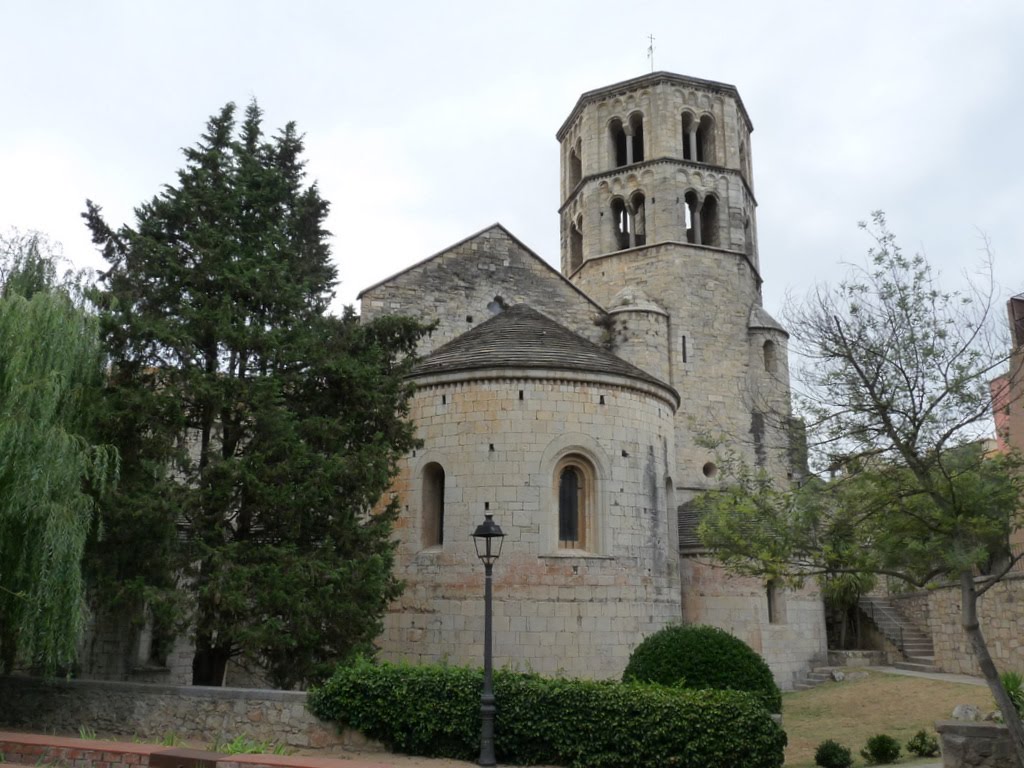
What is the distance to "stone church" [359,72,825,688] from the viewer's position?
16.8 metres

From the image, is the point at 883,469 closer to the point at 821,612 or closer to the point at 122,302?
the point at 122,302

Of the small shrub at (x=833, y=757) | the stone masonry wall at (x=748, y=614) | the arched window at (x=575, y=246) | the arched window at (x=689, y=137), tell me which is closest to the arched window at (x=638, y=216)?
the arched window at (x=689, y=137)

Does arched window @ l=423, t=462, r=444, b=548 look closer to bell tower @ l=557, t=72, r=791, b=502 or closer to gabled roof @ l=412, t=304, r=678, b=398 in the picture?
gabled roof @ l=412, t=304, r=678, b=398

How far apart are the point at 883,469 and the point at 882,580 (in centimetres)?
2359

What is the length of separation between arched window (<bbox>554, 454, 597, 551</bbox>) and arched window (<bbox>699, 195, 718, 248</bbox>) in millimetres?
12595

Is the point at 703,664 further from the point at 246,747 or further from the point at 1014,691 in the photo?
the point at 246,747

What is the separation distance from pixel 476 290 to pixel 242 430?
34.9 feet

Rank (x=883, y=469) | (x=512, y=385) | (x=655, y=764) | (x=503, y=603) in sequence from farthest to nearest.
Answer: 1. (x=512, y=385)
2. (x=503, y=603)
3. (x=883, y=469)
4. (x=655, y=764)

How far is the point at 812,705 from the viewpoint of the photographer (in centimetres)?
1805

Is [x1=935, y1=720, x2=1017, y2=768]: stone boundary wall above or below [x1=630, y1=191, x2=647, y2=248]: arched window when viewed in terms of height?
below

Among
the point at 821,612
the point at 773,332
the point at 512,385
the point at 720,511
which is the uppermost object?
the point at 773,332

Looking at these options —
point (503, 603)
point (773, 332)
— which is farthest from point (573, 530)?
point (773, 332)

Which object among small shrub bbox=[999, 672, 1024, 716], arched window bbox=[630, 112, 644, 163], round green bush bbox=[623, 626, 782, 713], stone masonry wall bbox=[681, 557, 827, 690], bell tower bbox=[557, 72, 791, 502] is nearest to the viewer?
small shrub bbox=[999, 672, 1024, 716]

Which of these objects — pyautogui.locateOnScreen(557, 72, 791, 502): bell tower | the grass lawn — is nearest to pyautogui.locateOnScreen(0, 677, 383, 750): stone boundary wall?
the grass lawn
